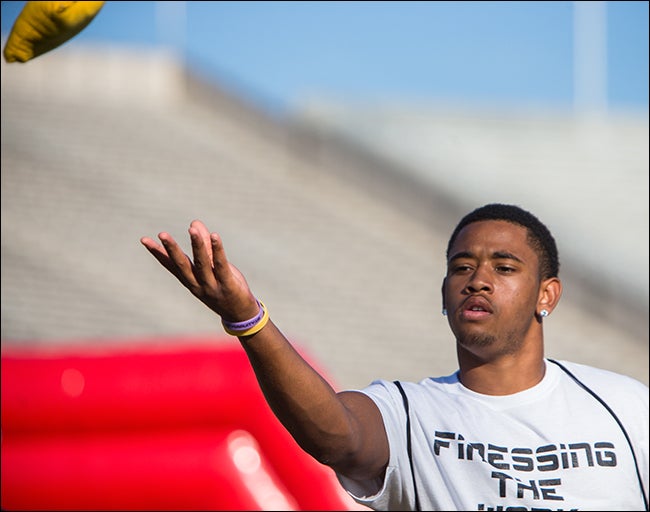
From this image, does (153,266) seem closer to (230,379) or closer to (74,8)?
(230,379)

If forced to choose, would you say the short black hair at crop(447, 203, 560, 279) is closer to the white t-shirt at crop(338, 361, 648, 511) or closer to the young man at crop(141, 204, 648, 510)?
the young man at crop(141, 204, 648, 510)

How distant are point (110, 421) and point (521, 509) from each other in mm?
1873

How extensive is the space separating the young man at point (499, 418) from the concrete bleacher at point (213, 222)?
5.47 metres

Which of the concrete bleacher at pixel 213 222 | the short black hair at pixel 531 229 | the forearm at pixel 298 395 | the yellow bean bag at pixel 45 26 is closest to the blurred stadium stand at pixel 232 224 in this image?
the concrete bleacher at pixel 213 222

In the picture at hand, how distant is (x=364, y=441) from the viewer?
2025mm

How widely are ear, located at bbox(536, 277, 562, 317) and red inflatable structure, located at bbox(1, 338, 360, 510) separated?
4.62ft

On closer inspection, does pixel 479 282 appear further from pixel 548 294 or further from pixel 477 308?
pixel 548 294

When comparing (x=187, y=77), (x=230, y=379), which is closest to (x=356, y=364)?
(x=230, y=379)

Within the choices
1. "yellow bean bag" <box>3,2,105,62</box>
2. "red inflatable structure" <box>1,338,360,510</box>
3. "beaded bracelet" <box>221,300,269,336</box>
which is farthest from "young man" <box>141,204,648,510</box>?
"red inflatable structure" <box>1,338,360,510</box>

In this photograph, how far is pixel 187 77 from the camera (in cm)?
1309

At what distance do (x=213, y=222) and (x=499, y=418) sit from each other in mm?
8235

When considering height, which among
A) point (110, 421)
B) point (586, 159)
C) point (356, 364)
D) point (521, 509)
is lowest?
point (521, 509)

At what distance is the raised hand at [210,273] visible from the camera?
173 centimetres

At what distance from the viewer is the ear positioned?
2283 mm
